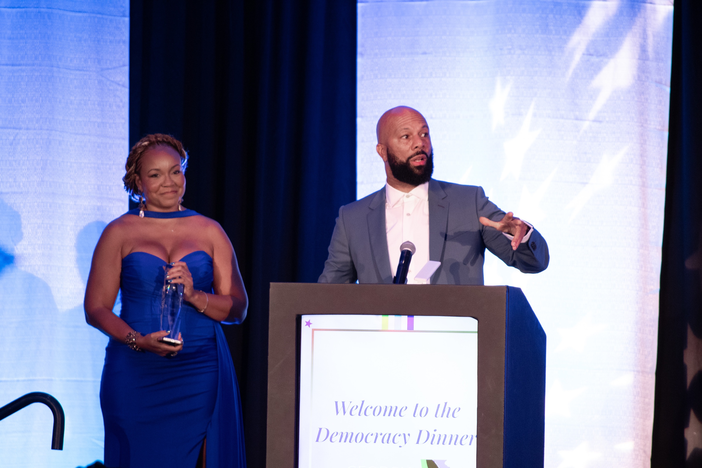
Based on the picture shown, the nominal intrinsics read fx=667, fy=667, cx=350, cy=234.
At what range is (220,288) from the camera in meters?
2.43

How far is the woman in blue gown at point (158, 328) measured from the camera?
2221 millimetres

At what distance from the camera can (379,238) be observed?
2182 millimetres

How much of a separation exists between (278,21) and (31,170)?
142cm

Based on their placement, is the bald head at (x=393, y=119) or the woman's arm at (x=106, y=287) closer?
the woman's arm at (x=106, y=287)

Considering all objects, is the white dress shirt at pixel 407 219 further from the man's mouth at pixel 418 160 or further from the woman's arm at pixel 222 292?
the woman's arm at pixel 222 292

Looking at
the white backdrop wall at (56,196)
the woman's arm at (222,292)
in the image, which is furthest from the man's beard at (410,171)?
the white backdrop wall at (56,196)

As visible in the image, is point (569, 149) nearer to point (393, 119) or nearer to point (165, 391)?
point (393, 119)

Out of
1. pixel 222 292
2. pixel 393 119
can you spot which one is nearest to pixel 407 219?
pixel 393 119

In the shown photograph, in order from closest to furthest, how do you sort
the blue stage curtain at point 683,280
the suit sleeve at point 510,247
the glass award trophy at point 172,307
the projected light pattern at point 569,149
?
the suit sleeve at point 510,247 → the glass award trophy at point 172,307 → the blue stage curtain at point 683,280 → the projected light pattern at point 569,149

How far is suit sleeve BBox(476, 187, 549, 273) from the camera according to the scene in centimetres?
171

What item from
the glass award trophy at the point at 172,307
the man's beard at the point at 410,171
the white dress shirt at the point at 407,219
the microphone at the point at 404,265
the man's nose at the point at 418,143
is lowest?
the glass award trophy at the point at 172,307

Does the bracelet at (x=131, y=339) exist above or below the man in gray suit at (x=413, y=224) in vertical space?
below

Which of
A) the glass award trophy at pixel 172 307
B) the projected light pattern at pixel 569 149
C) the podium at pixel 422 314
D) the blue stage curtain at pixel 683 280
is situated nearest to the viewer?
the podium at pixel 422 314

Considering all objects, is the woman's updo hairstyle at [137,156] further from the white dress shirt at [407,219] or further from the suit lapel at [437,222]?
the suit lapel at [437,222]
